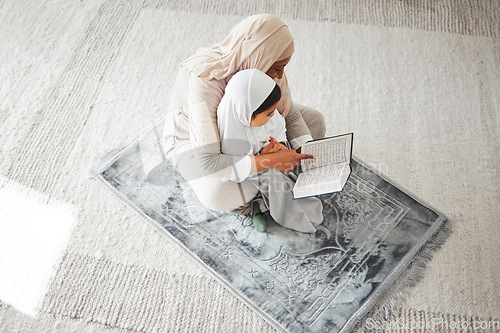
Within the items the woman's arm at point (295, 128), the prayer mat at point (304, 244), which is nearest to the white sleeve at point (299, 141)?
the woman's arm at point (295, 128)

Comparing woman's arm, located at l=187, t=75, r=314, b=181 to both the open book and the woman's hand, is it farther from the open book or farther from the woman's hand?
the open book

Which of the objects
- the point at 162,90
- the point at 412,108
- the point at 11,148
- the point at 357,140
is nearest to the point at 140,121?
the point at 162,90

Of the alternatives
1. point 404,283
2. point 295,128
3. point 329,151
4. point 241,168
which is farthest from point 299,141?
point 404,283

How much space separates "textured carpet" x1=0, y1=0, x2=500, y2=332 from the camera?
5.15 ft

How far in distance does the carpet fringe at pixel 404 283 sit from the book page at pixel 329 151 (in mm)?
489

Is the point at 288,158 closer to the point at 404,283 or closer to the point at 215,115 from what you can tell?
the point at 215,115

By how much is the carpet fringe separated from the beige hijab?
35.6 inches

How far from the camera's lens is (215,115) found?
57.3 inches

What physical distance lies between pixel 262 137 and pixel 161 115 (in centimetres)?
79

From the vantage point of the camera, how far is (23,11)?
2.60 m

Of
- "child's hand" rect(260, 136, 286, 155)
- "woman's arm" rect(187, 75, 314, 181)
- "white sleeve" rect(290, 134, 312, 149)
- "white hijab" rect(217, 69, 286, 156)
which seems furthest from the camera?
"white sleeve" rect(290, 134, 312, 149)

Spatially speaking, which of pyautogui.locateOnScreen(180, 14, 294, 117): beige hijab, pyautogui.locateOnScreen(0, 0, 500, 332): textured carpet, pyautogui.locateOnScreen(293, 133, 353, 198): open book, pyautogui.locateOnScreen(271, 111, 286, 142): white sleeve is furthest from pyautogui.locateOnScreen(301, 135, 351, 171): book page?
pyautogui.locateOnScreen(0, 0, 500, 332): textured carpet

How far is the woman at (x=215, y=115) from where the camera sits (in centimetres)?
139

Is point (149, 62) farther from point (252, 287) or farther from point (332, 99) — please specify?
point (252, 287)
